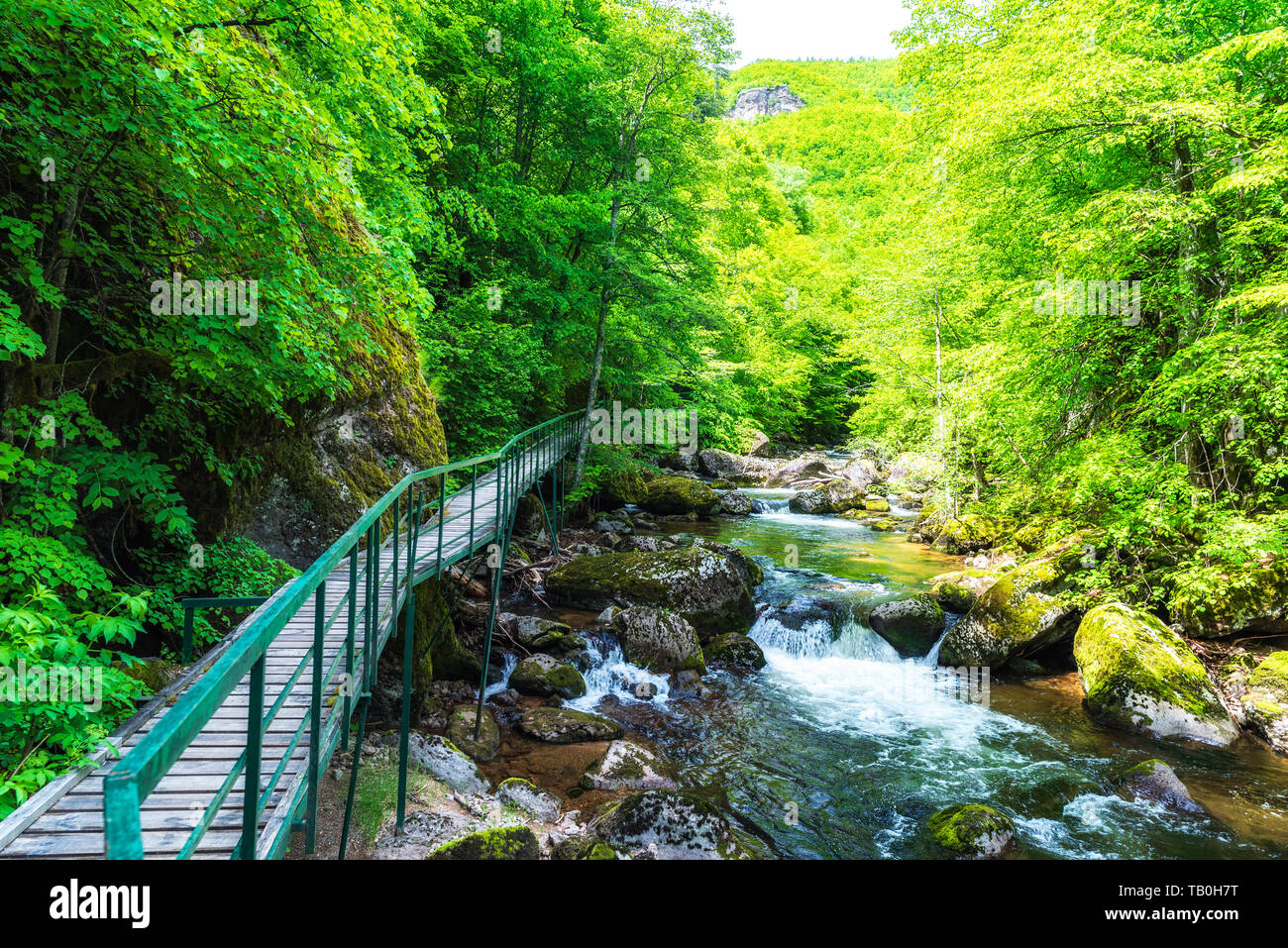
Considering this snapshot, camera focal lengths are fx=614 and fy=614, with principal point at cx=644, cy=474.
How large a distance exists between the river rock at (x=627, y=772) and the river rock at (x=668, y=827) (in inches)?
31.9

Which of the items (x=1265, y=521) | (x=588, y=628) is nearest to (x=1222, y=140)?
(x=1265, y=521)

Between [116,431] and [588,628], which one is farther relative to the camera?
[588,628]

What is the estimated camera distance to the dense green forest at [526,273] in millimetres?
4258

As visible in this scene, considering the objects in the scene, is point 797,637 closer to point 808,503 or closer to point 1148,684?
point 1148,684

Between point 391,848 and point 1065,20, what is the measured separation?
→ 13.9 metres

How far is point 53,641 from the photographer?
3482 mm

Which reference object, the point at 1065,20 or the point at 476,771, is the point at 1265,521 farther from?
the point at 476,771

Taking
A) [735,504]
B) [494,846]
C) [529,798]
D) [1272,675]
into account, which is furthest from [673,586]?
[735,504]

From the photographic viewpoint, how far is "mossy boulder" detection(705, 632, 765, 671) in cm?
978

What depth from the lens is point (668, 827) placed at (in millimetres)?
5293

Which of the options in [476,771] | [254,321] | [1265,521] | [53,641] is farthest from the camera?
[1265,521]

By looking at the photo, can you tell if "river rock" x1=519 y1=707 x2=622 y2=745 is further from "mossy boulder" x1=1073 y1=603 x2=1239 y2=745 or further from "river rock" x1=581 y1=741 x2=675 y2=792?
"mossy boulder" x1=1073 y1=603 x2=1239 y2=745

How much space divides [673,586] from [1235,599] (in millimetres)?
8089

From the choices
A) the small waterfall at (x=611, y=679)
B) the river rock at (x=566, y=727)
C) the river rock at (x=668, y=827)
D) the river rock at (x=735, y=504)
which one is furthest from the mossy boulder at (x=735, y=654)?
the river rock at (x=735, y=504)
